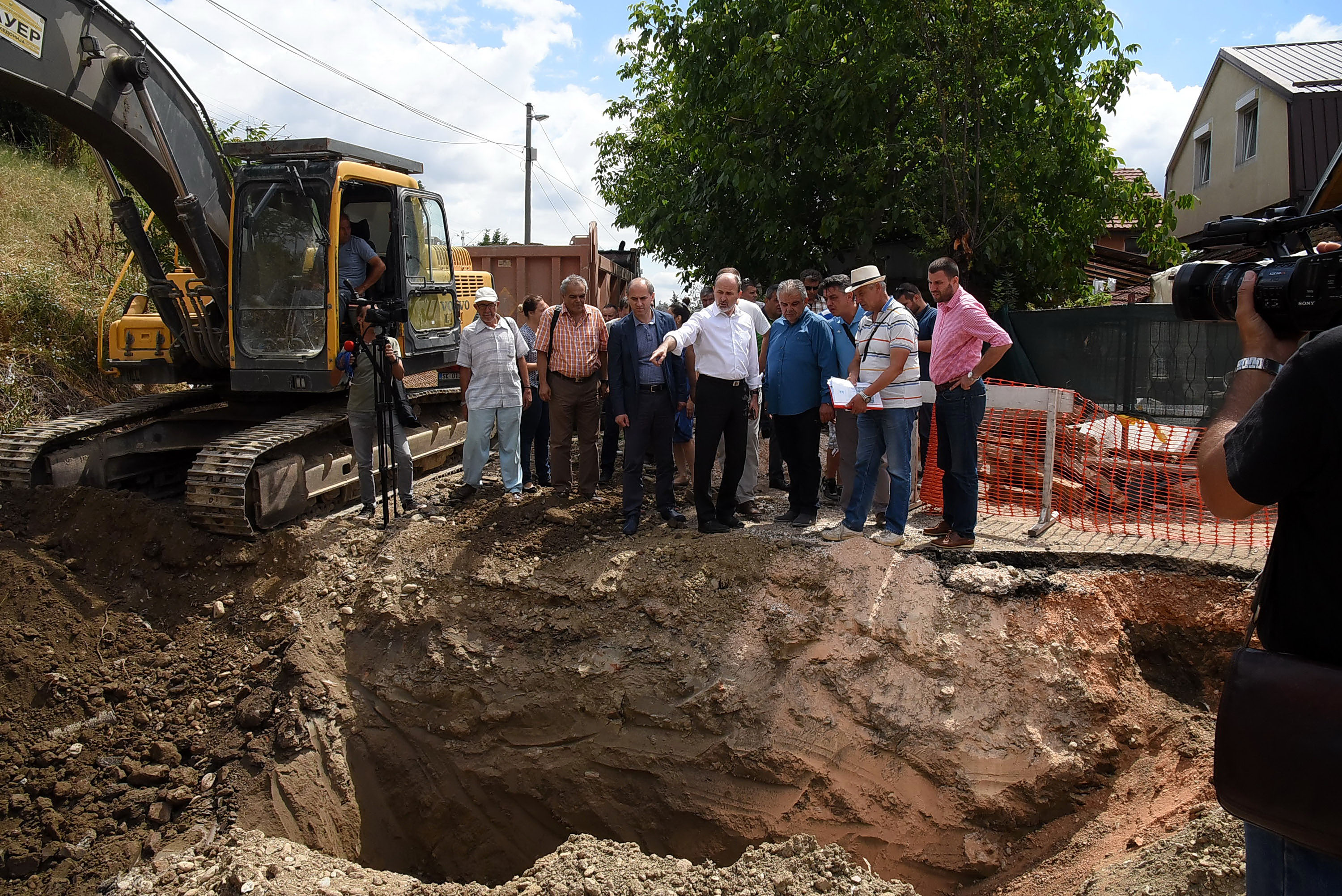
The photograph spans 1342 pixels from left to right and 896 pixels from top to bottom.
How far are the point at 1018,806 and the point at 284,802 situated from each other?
13.0 feet

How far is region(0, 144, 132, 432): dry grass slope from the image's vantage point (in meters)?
9.95

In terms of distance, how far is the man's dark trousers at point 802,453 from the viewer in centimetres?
653

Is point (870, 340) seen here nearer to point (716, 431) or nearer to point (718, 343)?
point (718, 343)

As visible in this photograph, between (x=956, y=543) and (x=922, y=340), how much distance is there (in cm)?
186

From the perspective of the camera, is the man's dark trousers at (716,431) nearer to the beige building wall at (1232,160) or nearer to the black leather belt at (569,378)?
the black leather belt at (569,378)

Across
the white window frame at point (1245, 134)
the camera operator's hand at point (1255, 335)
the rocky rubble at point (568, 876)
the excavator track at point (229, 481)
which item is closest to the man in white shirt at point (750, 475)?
the rocky rubble at point (568, 876)

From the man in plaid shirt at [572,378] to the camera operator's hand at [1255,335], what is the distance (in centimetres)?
532

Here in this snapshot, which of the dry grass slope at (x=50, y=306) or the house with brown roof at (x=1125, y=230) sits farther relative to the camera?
the house with brown roof at (x=1125, y=230)

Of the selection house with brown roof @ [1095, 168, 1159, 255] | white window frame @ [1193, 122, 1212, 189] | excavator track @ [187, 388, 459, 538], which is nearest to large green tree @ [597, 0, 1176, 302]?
house with brown roof @ [1095, 168, 1159, 255]

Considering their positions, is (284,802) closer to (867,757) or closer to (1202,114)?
(867,757)

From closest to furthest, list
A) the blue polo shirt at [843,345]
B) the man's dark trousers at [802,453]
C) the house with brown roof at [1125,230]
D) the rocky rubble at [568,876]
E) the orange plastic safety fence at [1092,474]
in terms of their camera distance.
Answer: the rocky rubble at [568,876], the man's dark trousers at [802,453], the blue polo shirt at [843,345], the orange plastic safety fence at [1092,474], the house with brown roof at [1125,230]

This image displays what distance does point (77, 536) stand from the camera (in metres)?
6.39

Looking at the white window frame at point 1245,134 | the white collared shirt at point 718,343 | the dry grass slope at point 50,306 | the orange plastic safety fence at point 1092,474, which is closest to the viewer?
the white collared shirt at point 718,343

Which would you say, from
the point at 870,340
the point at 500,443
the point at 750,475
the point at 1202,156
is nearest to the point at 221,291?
the point at 500,443
